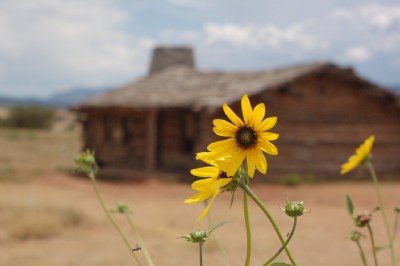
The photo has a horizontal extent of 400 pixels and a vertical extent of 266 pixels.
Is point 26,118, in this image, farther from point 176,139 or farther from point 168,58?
point 176,139

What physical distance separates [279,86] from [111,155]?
618 cm

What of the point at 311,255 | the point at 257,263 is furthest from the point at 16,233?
the point at 311,255

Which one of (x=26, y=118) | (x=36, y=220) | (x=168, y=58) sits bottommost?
(x=36, y=220)

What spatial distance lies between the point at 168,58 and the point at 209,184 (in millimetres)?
24583

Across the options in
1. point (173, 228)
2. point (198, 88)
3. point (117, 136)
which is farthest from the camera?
point (117, 136)

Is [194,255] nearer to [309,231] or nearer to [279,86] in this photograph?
[309,231]

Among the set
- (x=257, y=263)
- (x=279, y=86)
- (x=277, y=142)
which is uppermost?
(x=279, y=86)

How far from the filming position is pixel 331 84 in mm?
16594

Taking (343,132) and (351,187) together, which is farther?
(343,132)

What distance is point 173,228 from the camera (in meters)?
9.70

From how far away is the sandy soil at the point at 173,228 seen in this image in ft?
25.3

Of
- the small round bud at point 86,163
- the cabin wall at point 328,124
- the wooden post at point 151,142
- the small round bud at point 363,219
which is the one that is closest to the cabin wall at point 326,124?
the cabin wall at point 328,124

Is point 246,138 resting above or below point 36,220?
below

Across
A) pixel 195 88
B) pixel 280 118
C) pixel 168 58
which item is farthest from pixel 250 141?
pixel 168 58
